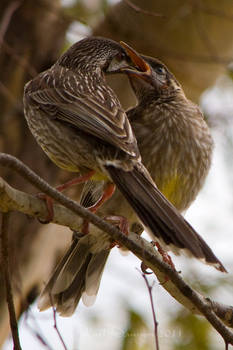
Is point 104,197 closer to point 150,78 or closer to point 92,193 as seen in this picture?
point 92,193

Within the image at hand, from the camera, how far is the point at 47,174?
719cm

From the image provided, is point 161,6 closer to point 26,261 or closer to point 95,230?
point 26,261

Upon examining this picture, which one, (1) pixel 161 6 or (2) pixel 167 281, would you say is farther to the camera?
(1) pixel 161 6

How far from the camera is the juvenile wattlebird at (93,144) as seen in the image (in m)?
3.87

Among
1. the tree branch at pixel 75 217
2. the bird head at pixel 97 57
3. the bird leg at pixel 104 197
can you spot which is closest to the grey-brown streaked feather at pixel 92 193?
the bird leg at pixel 104 197

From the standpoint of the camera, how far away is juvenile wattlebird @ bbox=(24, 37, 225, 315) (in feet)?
12.7

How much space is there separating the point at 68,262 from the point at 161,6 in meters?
3.03

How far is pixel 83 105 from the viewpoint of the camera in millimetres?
4414

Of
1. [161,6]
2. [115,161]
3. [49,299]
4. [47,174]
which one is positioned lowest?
[49,299]

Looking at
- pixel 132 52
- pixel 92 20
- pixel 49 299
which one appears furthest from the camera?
pixel 92 20

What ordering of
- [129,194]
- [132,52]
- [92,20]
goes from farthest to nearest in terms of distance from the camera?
[92,20], [132,52], [129,194]

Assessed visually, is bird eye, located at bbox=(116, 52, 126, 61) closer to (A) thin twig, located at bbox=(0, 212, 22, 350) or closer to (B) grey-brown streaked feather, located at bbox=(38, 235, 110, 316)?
(B) grey-brown streaked feather, located at bbox=(38, 235, 110, 316)

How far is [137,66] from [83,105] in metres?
1.40

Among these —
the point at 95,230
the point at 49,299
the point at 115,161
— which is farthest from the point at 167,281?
the point at 49,299
